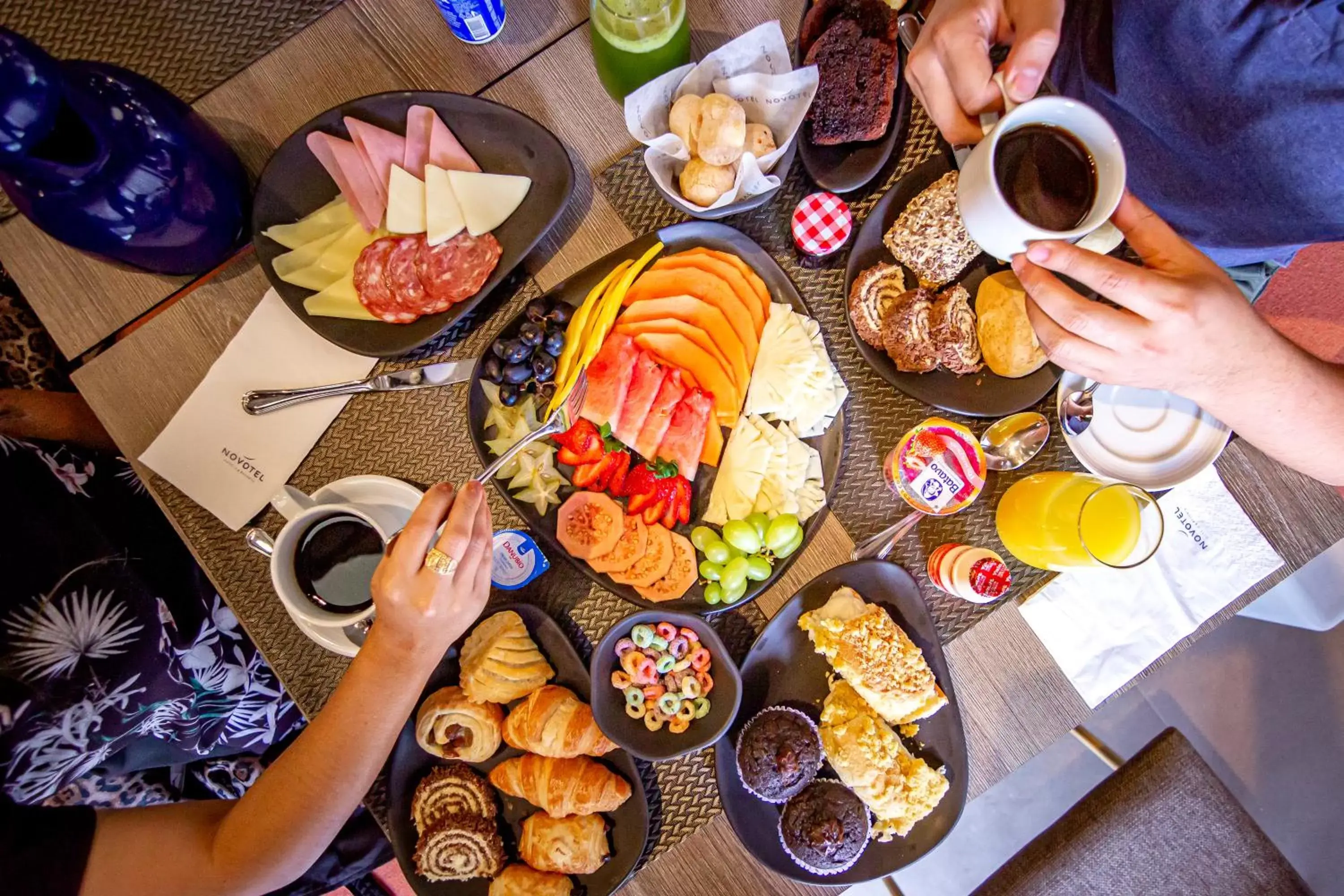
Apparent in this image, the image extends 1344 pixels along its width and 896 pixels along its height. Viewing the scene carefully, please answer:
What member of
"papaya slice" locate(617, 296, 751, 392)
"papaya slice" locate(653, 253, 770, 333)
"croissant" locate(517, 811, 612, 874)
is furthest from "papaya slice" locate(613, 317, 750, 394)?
"croissant" locate(517, 811, 612, 874)

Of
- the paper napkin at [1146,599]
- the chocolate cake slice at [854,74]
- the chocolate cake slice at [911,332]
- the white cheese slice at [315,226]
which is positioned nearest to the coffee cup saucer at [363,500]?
the white cheese slice at [315,226]

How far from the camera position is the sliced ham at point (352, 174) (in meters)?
1.36

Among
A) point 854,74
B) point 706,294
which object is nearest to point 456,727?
point 706,294

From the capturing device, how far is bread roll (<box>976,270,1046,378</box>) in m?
1.32

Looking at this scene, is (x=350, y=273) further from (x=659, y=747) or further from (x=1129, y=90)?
(x=1129, y=90)

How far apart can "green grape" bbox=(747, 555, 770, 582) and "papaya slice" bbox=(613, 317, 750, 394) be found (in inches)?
13.3

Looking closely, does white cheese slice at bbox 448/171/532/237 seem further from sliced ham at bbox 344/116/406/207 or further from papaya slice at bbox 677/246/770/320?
papaya slice at bbox 677/246/770/320

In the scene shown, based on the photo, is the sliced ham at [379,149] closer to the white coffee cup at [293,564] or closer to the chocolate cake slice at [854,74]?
the white coffee cup at [293,564]

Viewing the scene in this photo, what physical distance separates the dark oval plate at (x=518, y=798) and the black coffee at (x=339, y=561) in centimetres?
23

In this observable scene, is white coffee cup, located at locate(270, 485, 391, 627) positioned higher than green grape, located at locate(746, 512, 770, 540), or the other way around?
white coffee cup, located at locate(270, 485, 391, 627)

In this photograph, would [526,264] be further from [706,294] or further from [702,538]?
[702,538]

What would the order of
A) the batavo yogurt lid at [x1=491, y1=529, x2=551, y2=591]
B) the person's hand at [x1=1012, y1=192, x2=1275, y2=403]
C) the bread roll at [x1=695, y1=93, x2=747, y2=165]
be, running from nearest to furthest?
the person's hand at [x1=1012, y1=192, x2=1275, y2=403] < the bread roll at [x1=695, y1=93, x2=747, y2=165] < the batavo yogurt lid at [x1=491, y1=529, x2=551, y2=591]

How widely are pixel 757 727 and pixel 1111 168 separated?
112 cm

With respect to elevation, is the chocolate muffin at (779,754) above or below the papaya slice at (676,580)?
below
